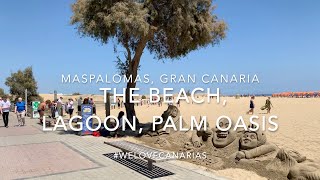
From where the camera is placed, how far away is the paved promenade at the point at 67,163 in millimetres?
8039

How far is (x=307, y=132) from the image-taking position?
16.6 m

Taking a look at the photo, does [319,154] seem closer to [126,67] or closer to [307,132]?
[307,132]

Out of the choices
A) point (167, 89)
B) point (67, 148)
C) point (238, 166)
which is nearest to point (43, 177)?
point (67, 148)

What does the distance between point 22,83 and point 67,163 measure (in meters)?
42.2

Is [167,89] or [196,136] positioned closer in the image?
[196,136]

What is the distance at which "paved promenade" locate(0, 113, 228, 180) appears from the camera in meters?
8.04

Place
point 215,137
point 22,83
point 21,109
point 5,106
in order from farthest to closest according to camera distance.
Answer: point 22,83 → point 21,109 → point 5,106 → point 215,137

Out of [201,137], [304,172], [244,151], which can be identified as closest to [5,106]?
[201,137]

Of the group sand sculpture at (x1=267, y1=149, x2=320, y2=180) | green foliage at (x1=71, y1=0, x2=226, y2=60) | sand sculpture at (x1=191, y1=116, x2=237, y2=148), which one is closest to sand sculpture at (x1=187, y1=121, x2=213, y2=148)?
sand sculpture at (x1=191, y1=116, x2=237, y2=148)

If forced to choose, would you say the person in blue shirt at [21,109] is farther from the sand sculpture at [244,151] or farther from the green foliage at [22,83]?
the green foliage at [22,83]

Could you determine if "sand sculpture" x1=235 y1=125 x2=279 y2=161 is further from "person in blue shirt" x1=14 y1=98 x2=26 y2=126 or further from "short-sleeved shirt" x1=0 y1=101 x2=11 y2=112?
"short-sleeved shirt" x1=0 y1=101 x2=11 y2=112

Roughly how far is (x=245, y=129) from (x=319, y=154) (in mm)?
3031

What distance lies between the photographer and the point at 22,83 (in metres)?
48.2

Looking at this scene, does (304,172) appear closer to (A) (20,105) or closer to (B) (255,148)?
(B) (255,148)
